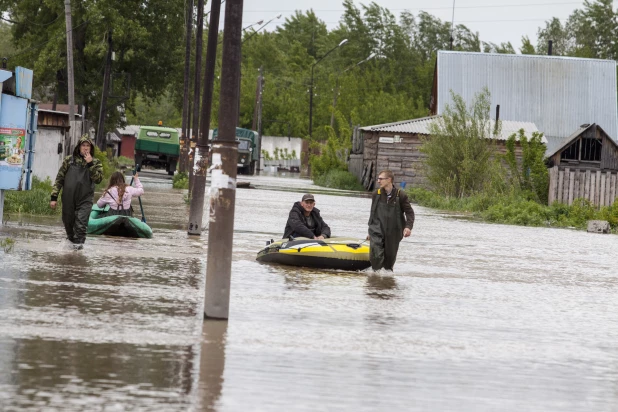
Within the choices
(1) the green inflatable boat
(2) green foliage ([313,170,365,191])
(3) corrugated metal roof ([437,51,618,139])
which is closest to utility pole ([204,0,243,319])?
(1) the green inflatable boat

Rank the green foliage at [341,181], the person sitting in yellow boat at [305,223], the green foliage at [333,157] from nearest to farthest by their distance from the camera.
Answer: the person sitting in yellow boat at [305,223]
the green foliage at [341,181]
the green foliage at [333,157]

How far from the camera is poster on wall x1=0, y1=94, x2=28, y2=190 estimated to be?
20.1 meters

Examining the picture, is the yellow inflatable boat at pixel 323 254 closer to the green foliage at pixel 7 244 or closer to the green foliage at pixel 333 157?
the green foliage at pixel 7 244

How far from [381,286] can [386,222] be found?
5.34ft

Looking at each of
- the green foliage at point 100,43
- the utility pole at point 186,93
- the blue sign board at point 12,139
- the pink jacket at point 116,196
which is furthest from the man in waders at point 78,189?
the green foliage at point 100,43

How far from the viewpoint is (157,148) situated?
6575cm

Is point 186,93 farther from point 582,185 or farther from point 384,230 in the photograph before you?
point 384,230

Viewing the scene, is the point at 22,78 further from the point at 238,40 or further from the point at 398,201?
the point at 238,40

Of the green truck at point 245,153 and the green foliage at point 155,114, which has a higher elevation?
the green foliage at point 155,114

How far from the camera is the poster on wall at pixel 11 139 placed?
20109mm

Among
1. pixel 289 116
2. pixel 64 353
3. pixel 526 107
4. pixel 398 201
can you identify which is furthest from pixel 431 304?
pixel 289 116

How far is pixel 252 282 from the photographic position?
14445 mm

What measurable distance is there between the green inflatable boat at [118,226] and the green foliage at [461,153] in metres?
26.8

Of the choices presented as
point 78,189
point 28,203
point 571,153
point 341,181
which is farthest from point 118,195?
point 341,181
